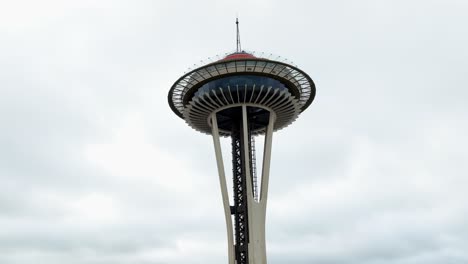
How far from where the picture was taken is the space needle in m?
82.7

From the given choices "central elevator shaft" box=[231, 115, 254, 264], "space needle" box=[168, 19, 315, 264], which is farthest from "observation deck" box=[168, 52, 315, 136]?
"central elevator shaft" box=[231, 115, 254, 264]

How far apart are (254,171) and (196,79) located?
15.6 m

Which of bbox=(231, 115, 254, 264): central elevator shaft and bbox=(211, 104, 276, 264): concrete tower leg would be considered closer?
bbox=(211, 104, 276, 264): concrete tower leg

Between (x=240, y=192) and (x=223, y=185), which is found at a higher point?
(x=223, y=185)

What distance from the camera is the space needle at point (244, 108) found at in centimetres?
8269

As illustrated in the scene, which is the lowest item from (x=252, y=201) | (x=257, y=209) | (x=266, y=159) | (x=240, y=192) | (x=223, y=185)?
(x=257, y=209)

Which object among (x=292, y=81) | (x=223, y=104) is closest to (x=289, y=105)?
(x=292, y=81)

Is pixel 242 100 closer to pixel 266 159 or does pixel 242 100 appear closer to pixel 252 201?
pixel 266 159

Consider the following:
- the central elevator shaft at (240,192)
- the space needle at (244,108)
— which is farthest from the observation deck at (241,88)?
the central elevator shaft at (240,192)

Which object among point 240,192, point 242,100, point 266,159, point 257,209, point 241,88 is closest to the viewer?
point 257,209

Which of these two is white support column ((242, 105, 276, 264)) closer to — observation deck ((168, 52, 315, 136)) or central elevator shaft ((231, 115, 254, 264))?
central elevator shaft ((231, 115, 254, 264))

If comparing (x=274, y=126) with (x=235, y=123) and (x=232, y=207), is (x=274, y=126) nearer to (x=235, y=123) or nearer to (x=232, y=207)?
(x=235, y=123)

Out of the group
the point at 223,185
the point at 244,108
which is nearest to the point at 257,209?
the point at 223,185

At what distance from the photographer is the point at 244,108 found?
8631 centimetres
